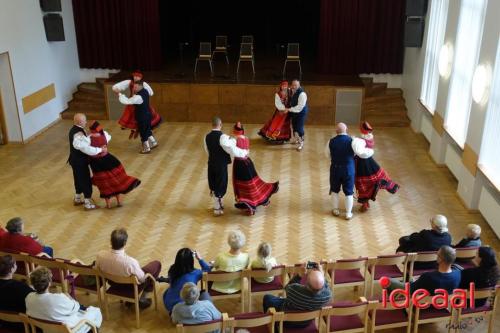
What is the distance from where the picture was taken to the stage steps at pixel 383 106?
12.5 m

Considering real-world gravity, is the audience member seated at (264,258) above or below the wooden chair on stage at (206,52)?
below

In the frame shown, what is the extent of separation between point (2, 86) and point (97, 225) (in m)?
4.79

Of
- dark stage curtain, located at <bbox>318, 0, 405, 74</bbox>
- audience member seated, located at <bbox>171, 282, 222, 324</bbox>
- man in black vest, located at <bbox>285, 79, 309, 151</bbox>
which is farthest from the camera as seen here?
dark stage curtain, located at <bbox>318, 0, 405, 74</bbox>

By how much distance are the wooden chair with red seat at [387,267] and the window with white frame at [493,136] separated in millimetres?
2450

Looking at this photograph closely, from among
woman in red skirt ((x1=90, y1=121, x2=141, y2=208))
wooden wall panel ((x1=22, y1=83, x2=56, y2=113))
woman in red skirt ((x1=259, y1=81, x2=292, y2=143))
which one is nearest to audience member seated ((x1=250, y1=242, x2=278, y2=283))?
woman in red skirt ((x1=90, y1=121, x2=141, y2=208))

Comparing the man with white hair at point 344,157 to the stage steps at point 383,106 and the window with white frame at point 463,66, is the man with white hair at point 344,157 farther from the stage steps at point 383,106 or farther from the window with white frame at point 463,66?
the stage steps at point 383,106

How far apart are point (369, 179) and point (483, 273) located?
2.99 m

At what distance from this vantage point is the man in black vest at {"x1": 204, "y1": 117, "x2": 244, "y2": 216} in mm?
7625

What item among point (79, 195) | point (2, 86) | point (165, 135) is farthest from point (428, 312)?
point (2, 86)

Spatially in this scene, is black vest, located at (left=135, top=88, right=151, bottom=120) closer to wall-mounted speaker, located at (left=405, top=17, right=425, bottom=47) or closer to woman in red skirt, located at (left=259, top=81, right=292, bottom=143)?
woman in red skirt, located at (left=259, top=81, right=292, bottom=143)

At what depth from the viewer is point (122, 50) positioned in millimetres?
14047

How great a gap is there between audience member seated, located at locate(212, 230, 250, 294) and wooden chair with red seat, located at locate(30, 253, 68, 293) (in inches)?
60.7

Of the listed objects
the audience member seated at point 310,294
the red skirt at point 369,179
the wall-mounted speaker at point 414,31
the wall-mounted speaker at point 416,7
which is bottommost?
the red skirt at point 369,179

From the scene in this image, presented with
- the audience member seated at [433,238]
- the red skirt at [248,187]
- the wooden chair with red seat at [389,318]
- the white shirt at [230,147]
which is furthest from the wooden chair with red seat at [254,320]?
the red skirt at [248,187]
